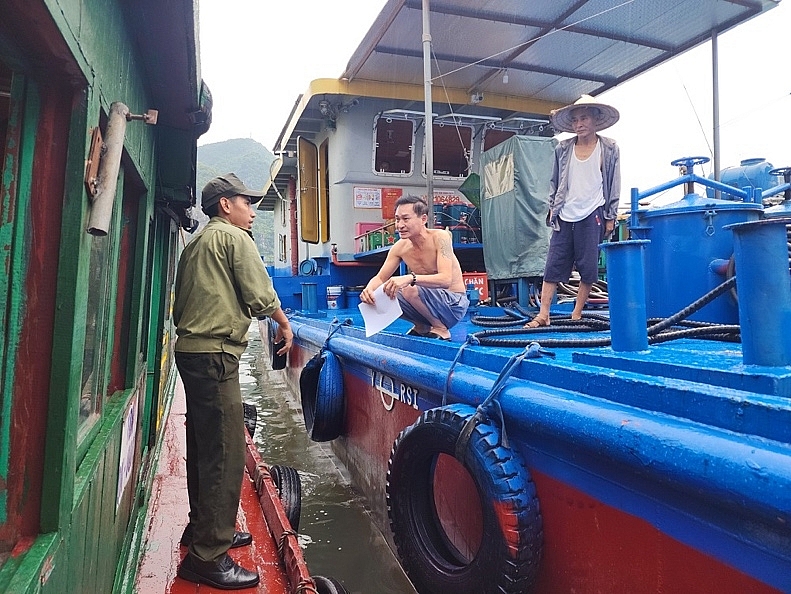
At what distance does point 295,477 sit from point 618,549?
2.59 meters

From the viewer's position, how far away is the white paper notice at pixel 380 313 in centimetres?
353

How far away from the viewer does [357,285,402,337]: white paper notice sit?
353 cm

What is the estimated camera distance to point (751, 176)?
6.48 meters

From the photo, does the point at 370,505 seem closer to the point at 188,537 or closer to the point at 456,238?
the point at 188,537

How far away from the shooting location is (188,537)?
274 centimetres

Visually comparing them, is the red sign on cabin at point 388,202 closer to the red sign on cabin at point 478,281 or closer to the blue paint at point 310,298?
the blue paint at point 310,298

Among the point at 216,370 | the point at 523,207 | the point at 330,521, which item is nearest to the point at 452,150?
the point at 523,207

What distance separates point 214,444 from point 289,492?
174cm

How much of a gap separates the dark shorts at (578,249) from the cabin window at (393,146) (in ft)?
18.4

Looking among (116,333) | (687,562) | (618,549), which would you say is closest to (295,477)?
(116,333)

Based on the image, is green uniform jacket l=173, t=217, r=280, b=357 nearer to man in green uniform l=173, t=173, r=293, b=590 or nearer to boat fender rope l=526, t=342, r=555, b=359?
man in green uniform l=173, t=173, r=293, b=590

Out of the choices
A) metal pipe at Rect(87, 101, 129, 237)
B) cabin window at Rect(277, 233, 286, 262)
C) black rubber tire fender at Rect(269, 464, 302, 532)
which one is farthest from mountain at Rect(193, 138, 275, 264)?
metal pipe at Rect(87, 101, 129, 237)

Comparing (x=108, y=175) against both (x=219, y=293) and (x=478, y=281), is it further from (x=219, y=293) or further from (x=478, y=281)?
(x=478, y=281)

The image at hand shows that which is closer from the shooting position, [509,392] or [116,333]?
[509,392]
